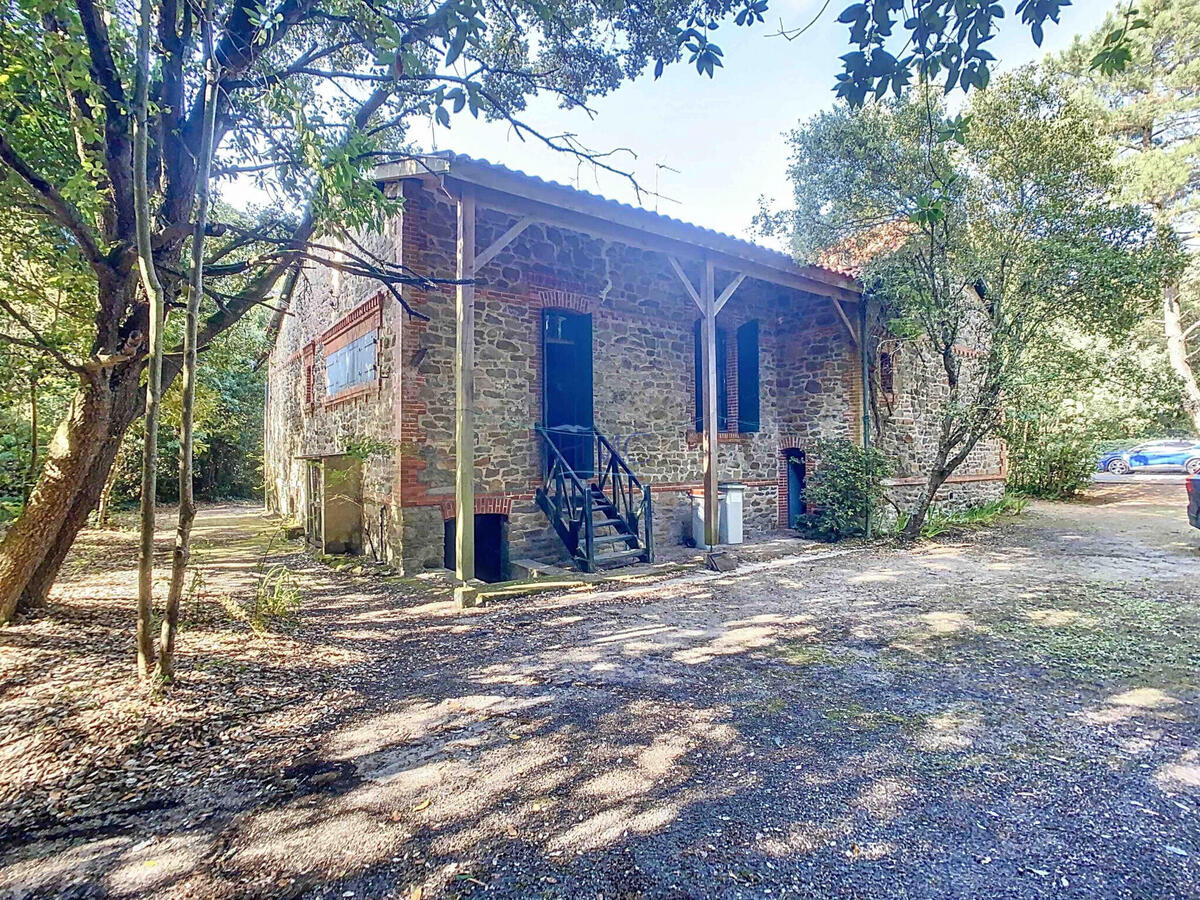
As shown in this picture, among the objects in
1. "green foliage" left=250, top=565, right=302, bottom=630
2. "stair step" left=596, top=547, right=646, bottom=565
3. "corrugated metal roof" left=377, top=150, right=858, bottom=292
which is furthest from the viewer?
"stair step" left=596, top=547, right=646, bottom=565

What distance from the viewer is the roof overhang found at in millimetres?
5258

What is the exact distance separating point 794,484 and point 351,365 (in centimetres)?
761

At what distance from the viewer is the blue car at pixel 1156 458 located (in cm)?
2011

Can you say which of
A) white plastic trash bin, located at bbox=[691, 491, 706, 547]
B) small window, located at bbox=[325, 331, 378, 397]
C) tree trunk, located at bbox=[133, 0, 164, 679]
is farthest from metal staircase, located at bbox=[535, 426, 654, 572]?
tree trunk, located at bbox=[133, 0, 164, 679]

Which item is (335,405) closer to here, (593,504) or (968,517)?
(593,504)

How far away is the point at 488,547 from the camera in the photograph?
7496 mm

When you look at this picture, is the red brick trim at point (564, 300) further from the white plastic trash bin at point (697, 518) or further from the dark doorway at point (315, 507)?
the dark doorway at point (315, 507)

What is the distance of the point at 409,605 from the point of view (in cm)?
537

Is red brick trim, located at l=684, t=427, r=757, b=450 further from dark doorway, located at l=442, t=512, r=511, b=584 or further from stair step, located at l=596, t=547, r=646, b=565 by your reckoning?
dark doorway, located at l=442, t=512, r=511, b=584

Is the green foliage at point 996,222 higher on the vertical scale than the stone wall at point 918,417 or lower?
higher

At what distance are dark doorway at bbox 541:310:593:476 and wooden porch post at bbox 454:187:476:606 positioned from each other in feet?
7.11

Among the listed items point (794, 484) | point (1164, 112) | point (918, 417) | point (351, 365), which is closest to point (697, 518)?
point (794, 484)

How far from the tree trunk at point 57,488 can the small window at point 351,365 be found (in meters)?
3.34

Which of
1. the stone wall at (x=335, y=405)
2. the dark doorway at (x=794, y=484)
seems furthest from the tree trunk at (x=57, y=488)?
the dark doorway at (x=794, y=484)
